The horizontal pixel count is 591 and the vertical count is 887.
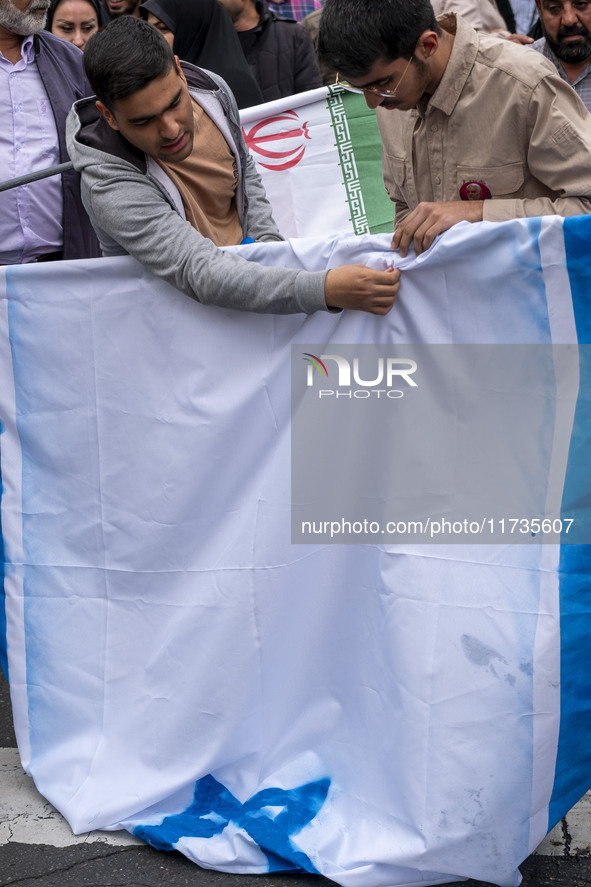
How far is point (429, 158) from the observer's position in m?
2.60

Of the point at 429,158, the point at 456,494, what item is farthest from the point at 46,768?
the point at 429,158

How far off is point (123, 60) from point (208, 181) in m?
0.43

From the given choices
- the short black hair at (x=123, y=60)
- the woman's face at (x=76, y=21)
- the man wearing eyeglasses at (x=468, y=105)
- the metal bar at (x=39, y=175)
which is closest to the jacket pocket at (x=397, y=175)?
the man wearing eyeglasses at (x=468, y=105)

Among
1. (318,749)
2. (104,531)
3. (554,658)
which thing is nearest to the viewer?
(554,658)

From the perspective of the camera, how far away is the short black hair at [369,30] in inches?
90.6

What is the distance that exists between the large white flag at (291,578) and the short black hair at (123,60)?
46 cm

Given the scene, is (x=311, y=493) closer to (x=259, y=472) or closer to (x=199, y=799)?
(x=259, y=472)

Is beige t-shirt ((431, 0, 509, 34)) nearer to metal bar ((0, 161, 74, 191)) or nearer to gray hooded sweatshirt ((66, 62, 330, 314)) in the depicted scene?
metal bar ((0, 161, 74, 191))

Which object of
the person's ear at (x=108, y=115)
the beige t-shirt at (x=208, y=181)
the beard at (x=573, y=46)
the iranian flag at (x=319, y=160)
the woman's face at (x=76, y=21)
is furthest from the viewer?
the woman's face at (x=76, y=21)

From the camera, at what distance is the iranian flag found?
13.4 feet

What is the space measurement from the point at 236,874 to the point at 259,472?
99 cm

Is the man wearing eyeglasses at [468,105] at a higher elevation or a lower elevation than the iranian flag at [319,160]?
higher

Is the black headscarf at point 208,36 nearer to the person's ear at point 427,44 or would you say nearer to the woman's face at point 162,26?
the woman's face at point 162,26

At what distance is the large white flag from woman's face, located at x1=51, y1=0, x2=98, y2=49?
83.9 inches
